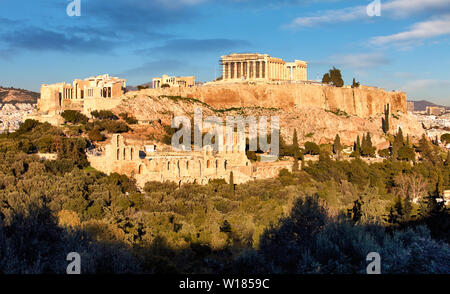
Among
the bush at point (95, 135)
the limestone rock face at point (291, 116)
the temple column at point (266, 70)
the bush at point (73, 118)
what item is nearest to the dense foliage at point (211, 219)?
the bush at point (95, 135)

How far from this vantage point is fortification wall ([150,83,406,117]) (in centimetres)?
7206

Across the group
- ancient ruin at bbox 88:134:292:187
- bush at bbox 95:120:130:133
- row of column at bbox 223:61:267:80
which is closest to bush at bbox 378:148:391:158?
ancient ruin at bbox 88:134:292:187

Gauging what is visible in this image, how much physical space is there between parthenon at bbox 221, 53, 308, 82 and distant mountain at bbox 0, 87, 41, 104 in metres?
51.3

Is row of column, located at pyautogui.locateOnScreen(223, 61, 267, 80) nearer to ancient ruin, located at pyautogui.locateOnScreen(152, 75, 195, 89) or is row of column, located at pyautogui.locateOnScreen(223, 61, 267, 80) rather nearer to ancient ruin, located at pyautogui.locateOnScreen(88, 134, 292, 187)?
ancient ruin, located at pyautogui.locateOnScreen(152, 75, 195, 89)

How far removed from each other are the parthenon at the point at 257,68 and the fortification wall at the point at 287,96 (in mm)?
4985

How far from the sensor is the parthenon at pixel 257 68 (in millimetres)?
81188

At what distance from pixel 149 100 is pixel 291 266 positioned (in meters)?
47.9

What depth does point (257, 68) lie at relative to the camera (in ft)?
270

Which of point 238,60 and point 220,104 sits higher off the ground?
point 238,60

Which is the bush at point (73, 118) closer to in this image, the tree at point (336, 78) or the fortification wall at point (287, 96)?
the fortification wall at point (287, 96)

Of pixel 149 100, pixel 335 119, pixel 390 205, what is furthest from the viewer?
pixel 335 119
